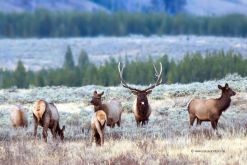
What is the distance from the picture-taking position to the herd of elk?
15.7 meters

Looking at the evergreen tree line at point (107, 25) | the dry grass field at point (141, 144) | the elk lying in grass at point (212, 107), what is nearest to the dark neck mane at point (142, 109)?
the dry grass field at point (141, 144)

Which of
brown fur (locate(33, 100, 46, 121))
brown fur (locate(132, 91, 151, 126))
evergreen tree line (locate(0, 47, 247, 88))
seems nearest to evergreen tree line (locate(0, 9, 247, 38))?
evergreen tree line (locate(0, 47, 247, 88))

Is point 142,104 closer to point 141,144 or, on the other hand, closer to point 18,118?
point 18,118

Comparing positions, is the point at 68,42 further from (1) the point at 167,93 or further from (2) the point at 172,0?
(1) the point at 167,93

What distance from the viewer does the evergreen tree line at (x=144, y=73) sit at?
193 ft

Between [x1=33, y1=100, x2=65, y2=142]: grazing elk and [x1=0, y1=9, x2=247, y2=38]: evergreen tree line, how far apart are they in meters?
99.4

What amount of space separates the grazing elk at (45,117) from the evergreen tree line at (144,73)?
35694 millimetres

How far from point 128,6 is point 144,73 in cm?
10941

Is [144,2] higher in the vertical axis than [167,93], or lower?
higher

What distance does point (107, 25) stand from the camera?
4744 inches

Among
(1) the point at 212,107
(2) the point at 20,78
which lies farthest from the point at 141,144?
(2) the point at 20,78

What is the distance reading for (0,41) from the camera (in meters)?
111

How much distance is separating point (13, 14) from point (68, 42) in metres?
13.2

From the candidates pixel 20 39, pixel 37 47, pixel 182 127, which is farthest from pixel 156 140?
pixel 20 39
